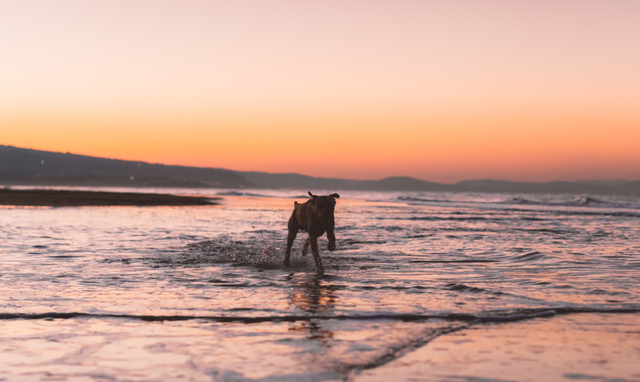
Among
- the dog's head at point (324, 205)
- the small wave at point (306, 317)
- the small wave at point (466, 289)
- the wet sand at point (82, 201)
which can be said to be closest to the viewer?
the small wave at point (306, 317)

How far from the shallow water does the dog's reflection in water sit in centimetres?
3

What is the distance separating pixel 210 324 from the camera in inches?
225

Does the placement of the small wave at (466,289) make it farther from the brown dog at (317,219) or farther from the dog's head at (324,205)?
the dog's head at (324,205)

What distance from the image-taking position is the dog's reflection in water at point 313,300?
5.42 meters

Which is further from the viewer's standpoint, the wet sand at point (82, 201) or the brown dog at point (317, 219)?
the wet sand at point (82, 201)

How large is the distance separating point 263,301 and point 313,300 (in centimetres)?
67

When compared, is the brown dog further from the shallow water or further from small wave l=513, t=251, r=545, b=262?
small wave l=513, t=251, r=545, b=262

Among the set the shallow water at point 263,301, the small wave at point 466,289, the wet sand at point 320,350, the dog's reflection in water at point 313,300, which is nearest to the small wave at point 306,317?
the shallow water at point 263,301

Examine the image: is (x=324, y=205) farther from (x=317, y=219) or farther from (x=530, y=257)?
(x=530, y=257)

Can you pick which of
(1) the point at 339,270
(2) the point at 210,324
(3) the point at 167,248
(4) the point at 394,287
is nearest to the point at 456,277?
(4) the point at 394,287

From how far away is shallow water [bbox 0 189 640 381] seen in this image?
4.48 m

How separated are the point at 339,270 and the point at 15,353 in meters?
6.58

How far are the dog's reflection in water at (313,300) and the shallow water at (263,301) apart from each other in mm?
29

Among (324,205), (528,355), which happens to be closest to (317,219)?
(324,205)
